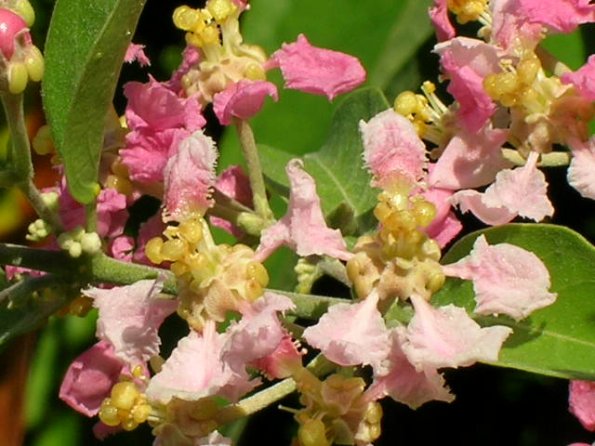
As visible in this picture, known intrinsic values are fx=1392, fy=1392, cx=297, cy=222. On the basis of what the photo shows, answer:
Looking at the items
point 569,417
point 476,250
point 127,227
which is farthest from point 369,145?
point 569,417

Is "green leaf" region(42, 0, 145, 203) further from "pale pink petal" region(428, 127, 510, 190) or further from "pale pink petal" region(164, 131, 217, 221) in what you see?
"pale pink petal" region(428, 127, 510, 190)

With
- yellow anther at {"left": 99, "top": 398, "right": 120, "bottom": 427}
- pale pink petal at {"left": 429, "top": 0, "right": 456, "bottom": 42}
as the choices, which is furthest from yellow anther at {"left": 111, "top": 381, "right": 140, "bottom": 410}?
pale pink petal at {"left": 429, "top": 0, "right": 456, "bottom": 42}

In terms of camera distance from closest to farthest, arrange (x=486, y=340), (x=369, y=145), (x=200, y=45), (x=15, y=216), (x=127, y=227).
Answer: (x=486, y=340)
(x=369, y=145)
(x=200, y=45)
(x=127, y=227)
(x=15, y=216)

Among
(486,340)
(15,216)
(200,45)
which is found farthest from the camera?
(15,216)

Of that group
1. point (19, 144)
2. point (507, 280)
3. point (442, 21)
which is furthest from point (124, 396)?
point (442, 21)

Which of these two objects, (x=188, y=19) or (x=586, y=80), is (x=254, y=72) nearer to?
(x=188, y=19)

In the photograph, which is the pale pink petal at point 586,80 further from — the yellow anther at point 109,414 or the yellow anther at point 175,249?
the yellow anther at point 109,414

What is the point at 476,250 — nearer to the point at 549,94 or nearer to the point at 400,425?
→ the point at 549,94
